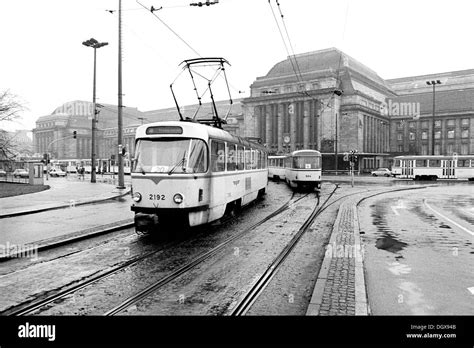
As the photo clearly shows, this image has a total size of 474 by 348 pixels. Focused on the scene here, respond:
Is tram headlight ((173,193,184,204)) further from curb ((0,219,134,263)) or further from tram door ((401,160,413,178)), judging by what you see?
tram door ((401,160,413,178))

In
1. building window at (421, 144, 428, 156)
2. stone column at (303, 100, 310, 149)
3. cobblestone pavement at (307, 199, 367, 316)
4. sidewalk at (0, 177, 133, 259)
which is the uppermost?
stone column at (303, 100, 310, 149)

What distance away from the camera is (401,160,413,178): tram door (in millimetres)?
49906

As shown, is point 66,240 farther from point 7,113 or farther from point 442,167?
point 442,167

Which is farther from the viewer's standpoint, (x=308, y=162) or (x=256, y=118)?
(x=256, y=118)

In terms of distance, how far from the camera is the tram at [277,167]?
41506 millimetres

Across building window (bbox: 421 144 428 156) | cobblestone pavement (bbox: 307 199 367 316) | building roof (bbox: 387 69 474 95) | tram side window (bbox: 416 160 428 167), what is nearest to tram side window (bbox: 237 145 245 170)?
cobblestone pavement (bbox: 307 199 367 316)

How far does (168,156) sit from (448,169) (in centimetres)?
4762

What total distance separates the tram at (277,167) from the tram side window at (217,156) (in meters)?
29.0

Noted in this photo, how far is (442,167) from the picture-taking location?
4847 cm

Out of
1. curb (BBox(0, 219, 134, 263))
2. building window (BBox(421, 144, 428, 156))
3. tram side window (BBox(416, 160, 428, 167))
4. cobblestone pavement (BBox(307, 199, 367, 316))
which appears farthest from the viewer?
building window (BBox(421, 144, 428, 156))

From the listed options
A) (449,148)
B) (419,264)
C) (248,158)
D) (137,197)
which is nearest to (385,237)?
(419,264)

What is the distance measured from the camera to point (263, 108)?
9044cm

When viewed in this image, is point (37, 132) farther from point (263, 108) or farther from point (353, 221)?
point (353, 221)
